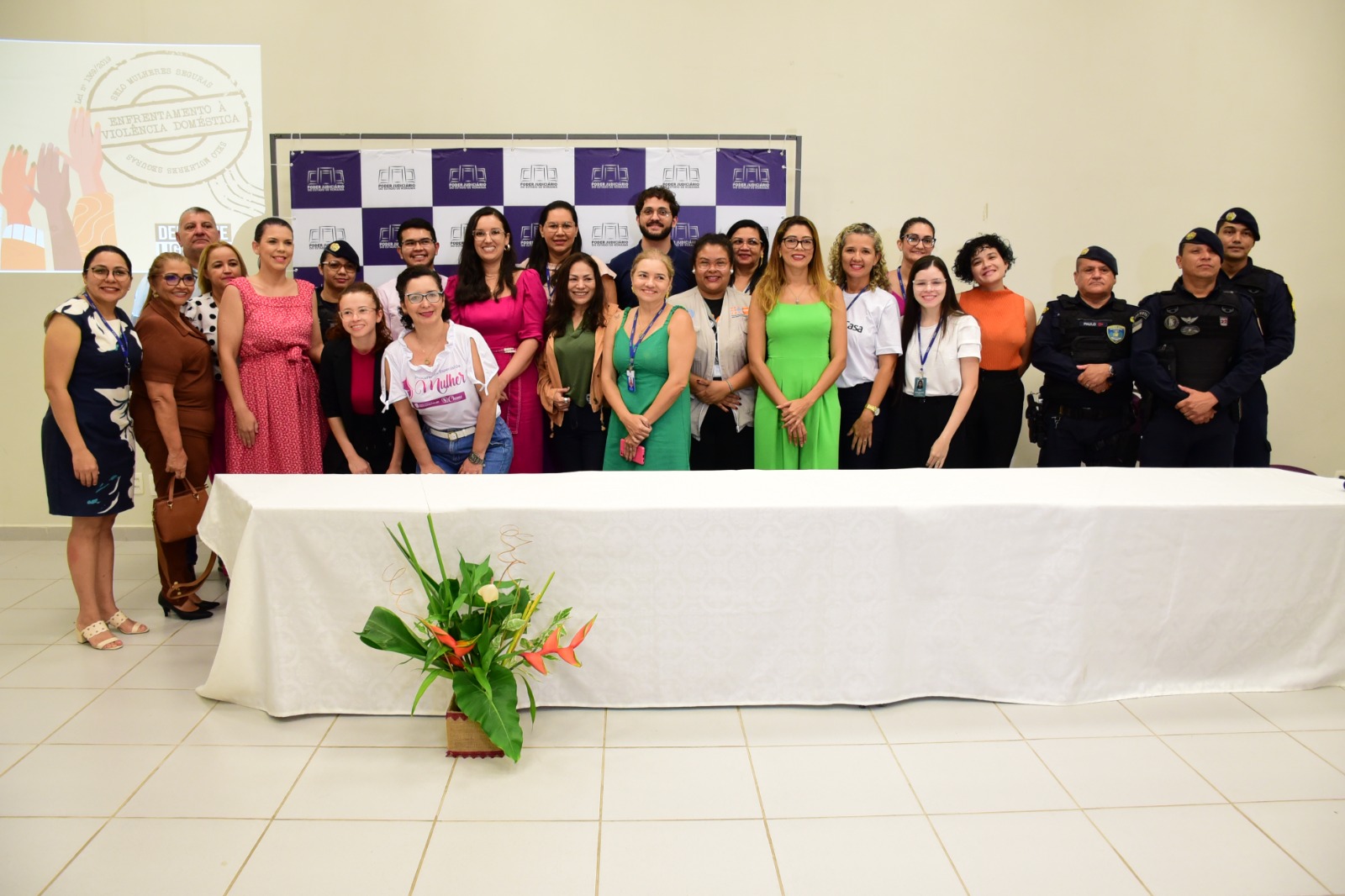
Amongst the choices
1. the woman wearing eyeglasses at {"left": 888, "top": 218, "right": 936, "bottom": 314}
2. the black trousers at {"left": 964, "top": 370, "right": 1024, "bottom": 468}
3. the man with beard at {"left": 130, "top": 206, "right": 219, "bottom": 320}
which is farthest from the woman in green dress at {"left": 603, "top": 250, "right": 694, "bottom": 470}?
the man with beard at {"left": 130, "top": 206, "right": 219, "bottom": 320}

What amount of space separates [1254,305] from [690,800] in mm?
3159

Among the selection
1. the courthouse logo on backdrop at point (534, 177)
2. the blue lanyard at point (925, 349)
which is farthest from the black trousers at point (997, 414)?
the courthouse logo on backdrop at point (534, 177)

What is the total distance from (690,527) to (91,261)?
2231 mm

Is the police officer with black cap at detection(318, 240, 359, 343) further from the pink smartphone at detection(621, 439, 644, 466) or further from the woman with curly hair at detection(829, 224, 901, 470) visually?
the woman with curly hair at detection(829, 224, 901, 470)

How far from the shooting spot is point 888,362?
Answer: 3537 mm

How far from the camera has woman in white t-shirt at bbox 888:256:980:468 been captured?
3475 millimetres

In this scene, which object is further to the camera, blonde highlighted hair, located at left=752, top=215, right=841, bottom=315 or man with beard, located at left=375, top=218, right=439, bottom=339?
man with beard, located at left=375, top=218, right=439, bottom=339

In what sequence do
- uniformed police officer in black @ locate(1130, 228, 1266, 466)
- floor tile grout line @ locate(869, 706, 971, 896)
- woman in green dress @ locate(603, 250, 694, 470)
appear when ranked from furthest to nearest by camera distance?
uniformed police officer in black @ locate(1130, 228, 1266, 466) → woman in green dress @ locate(603, 250, 694, 470) → floor tile grout line @ locate(869, 706, 971, 896)

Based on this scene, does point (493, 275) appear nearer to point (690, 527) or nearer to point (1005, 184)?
point (690, 527)

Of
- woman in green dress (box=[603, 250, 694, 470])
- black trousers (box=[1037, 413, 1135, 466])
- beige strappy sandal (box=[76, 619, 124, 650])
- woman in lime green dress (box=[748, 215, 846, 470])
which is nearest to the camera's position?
beige strappy sandal (box=[76, 619, 124, 650])

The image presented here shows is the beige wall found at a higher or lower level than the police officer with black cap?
higher

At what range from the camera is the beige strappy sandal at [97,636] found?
120 inches

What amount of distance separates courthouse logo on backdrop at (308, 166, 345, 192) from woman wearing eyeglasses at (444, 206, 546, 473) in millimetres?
954

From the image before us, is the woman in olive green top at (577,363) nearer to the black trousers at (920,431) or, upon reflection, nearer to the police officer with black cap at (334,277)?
the police officer with black cap at (334,277)
